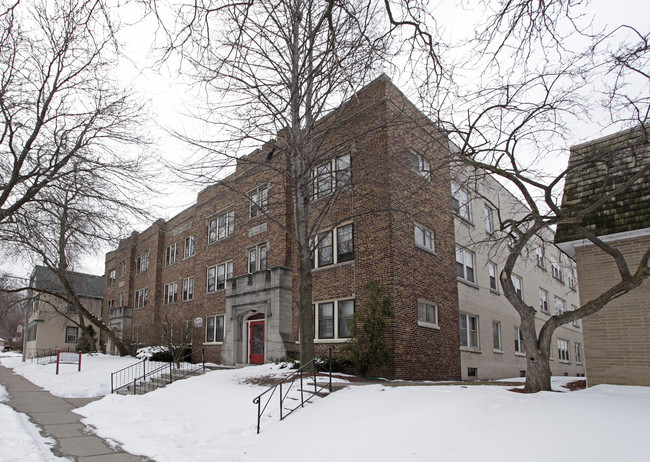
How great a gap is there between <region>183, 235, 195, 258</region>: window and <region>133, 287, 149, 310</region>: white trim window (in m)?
6.97

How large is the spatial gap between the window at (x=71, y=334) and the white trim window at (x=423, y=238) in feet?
167

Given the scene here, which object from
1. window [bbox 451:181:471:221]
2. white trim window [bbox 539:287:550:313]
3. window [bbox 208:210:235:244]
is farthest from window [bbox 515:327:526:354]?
window [bbox 208:210:235:244]

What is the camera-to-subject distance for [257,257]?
73.5 feet

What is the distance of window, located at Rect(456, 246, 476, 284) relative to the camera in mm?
20719

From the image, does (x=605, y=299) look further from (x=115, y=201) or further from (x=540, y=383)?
(x=115, y=201)

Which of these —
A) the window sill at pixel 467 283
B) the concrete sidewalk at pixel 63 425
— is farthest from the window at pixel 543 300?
the concrete sidewalk at pixel 63 425

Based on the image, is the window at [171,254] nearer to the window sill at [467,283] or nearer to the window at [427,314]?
the window sill at [467,283]

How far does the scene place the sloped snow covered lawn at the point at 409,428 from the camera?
6438 millimetres

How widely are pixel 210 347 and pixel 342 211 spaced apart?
12.0 m

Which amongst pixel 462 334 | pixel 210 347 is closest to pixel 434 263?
pixel 462 334

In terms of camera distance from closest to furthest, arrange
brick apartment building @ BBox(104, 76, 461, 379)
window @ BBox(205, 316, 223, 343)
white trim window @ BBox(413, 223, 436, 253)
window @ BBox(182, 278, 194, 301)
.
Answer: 1. brick apartment building @ BBox(104, 76, 461, 379)
2. white trim window @ BBox(413, 223, 436, 253)
3. window @ BBox(205, 316, 223, 343)
4. window @ BBox(182, 278, 194, 301)

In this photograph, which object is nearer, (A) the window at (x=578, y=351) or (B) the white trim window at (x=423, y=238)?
(B) the white trim window at (x=423, y=238)

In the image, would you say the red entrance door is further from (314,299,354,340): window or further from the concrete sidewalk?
the concrete sidewalk

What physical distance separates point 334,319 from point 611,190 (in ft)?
31.4
